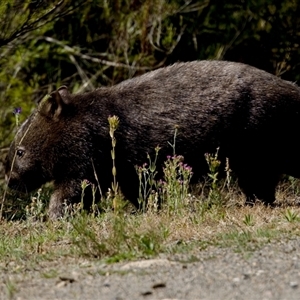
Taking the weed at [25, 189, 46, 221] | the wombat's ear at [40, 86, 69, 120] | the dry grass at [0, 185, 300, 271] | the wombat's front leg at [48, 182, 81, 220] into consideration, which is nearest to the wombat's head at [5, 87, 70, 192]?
the wombat's ear at [40, 86, 69, 120]

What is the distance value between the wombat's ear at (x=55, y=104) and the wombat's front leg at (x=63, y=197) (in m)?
0.75

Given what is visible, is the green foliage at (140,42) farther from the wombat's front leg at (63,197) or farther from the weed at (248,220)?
the weed at (248,220)

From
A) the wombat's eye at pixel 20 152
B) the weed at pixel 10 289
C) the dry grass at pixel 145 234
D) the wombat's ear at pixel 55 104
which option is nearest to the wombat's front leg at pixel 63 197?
the wombat's eye at pixel 20 152

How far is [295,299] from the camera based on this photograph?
4945 millimetres

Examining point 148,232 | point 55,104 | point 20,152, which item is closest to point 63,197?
point 20,152

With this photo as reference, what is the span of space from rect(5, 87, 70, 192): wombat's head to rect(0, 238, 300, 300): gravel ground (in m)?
3.47

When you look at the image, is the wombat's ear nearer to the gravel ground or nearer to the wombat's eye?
the wombat's eye

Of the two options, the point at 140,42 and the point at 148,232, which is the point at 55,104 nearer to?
the point at 148,232

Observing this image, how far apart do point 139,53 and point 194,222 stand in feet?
21.4

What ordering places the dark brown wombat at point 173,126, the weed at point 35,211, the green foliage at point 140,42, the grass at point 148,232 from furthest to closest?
the green foliage at point 140,42 → the dark brown wombat at point 173,126 → the weed at point 35,211 → the grass at point 148,232

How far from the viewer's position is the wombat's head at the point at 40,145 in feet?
32.2

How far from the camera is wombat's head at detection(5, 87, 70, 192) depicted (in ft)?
32.2

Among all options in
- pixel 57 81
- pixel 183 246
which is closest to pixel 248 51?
pixel 57 81

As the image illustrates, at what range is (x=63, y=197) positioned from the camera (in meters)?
9.59
